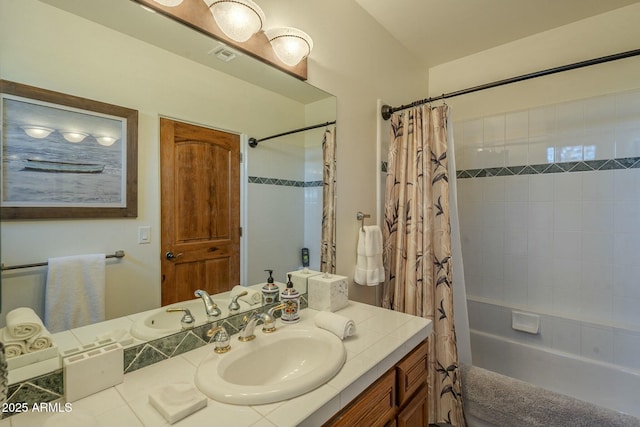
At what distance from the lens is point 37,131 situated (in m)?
0.73

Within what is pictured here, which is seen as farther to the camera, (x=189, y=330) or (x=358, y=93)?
(x=358, y=93)

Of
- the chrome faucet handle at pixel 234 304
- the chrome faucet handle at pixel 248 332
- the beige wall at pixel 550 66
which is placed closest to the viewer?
the chrome faucet handle at pixel 248 332

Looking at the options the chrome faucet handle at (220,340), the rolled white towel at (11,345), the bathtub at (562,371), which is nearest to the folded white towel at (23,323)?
the rolled white towel at (11,345)

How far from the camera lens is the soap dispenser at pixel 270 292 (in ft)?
4.22

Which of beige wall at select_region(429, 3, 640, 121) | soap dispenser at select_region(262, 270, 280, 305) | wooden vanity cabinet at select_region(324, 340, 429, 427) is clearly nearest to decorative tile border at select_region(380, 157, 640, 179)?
beige wall at select_region(429, 3, 640, 121)

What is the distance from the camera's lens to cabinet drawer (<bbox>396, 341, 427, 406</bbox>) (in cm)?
107

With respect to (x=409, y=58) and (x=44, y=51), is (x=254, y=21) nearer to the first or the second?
(x=44, y=51)

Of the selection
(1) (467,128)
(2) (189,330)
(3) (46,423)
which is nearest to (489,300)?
(1) (467,128)

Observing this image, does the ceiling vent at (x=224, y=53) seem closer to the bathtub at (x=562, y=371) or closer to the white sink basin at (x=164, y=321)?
the white sink basin at (x=164, y=321)

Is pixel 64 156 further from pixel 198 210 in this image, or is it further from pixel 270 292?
pixel 270 292

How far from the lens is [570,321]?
2.03 metres

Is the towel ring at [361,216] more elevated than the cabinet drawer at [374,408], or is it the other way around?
the towel ring at [361,216]

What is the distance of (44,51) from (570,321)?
2.97 metres

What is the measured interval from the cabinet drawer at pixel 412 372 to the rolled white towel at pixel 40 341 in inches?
41.2
